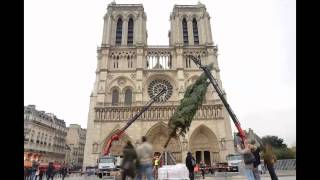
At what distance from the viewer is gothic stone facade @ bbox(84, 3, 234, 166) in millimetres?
29297

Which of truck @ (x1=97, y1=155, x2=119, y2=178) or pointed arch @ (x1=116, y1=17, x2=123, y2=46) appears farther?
pointed arch @ (x1=116, y1=17, x2=123, y2=46)

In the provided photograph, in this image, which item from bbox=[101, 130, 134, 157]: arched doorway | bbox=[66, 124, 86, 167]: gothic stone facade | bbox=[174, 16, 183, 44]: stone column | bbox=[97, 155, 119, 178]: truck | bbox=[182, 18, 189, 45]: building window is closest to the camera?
bbox=[97, 155, 119, 178]: truck

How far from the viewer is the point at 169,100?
3253 centimetres

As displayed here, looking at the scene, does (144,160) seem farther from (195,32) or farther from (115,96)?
(195,32)

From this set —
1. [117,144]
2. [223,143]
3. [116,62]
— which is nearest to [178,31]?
[116,62]

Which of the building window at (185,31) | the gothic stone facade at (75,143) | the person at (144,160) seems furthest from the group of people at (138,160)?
the gothic stone facade at (75,143)

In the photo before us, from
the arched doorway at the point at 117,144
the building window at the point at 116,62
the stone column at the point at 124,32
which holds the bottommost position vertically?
the arched doorway at the point at 117,144

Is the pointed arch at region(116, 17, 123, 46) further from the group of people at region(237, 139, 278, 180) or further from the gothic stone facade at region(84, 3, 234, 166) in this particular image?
the group of people at region(237, 139, 278, 180)

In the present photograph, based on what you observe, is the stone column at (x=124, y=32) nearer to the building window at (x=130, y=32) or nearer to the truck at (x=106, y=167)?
the building window at (x=130, y=32)

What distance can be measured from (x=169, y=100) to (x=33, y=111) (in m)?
18.8

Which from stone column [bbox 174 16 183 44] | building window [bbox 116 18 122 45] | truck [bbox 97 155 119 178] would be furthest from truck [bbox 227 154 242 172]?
building window [bbox 116 18 122 45]

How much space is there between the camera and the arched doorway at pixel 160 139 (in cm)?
2952

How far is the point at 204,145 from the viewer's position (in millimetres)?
30047

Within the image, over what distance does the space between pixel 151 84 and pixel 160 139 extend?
23.7ft
